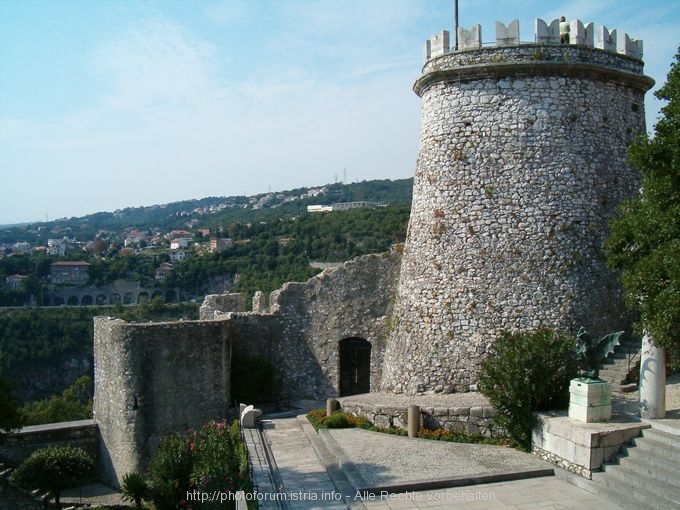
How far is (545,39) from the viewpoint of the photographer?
1436 centimetres

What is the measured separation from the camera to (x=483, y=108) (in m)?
14.7

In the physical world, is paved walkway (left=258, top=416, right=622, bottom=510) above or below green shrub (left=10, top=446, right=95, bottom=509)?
above

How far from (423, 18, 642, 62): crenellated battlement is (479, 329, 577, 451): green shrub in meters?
6.99

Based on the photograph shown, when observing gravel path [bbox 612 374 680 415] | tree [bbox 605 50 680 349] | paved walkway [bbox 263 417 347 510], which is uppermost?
tree [bbox 605 50 680 349]

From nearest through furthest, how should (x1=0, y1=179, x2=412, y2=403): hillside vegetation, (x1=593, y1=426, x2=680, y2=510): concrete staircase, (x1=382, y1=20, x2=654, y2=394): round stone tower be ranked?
1. (x1=593, y1=426, x2=680, y2=510): concrete staircase
2. (x1=382, y1=20, x2=654, y2=394): round stone tower
3. (x1=0, y1=179, x2=412, y2=403): hillside vegetation

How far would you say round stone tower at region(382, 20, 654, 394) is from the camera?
1421 centimetres

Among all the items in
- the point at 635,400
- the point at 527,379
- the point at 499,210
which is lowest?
the point at 635,400

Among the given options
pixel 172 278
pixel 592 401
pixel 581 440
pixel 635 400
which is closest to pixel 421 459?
pixel 581 440

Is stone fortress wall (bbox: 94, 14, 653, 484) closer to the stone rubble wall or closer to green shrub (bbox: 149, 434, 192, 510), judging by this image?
the stone rubble wall

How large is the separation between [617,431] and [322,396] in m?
9.44

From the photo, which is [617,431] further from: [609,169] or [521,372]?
[609,169]

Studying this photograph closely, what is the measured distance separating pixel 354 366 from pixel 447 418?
5.38 metres

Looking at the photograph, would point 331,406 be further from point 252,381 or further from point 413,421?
point 252,381

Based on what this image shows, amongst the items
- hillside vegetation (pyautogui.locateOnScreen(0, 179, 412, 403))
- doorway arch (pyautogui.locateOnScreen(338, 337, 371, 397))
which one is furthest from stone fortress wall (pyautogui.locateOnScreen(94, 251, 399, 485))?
hillside vegetation (pyautogui.locateOnScreen(0, 179, 412, 403))
